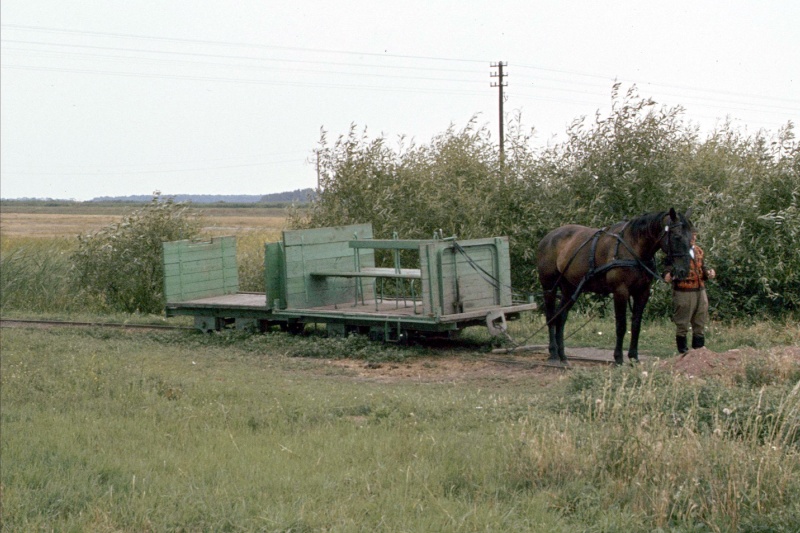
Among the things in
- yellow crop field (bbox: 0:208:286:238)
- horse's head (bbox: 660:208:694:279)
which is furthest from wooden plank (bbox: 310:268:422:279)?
yellow crop field (bbox: 0:208:286:238)

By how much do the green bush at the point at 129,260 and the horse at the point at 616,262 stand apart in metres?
12.0

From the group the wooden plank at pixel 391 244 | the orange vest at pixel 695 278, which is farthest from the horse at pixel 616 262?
the wooden plank at pixel 391 244

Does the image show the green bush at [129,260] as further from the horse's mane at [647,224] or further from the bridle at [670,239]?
the bridle at [670,239]

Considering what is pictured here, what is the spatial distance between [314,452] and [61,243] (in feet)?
75.4

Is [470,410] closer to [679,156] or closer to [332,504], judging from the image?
[332,504]

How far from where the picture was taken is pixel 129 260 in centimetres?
2212

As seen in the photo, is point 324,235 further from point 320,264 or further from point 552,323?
point 552,323

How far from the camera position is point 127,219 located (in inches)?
898

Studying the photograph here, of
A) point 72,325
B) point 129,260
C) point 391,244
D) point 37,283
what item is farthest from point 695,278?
point 37,283

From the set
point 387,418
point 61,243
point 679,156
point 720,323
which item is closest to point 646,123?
point 679,156

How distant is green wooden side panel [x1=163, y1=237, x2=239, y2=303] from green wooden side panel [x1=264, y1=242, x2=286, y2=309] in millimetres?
2402

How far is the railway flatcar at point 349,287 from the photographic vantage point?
13648mm

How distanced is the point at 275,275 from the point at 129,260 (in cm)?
824

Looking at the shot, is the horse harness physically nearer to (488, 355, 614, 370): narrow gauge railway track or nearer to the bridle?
the bridle
